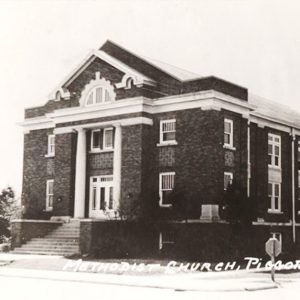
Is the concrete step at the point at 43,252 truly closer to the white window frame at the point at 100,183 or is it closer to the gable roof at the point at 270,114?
the white window frame at the point at 100,183

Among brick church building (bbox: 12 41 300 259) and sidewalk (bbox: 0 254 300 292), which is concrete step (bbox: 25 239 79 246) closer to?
brick church building (bbox: 12 41 300 259)

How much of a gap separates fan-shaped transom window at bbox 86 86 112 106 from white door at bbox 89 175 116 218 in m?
2.29

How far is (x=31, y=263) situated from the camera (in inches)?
645

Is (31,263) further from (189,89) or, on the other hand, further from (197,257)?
(189,89)

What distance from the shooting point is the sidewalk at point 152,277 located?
12.6 meters

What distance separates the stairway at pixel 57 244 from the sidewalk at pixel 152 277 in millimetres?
1262

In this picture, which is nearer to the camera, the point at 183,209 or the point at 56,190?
the point at 183,209

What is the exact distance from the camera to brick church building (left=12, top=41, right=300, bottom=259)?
17703 mm

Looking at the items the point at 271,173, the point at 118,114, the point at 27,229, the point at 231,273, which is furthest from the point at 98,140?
the point at 231,273

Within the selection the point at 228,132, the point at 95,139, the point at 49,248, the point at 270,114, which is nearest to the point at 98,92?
the point at 95,139

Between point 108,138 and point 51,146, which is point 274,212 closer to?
point 108,138

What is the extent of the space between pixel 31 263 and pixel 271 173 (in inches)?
259

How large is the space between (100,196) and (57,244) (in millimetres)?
2705

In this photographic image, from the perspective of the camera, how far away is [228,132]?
18000 millimetres
